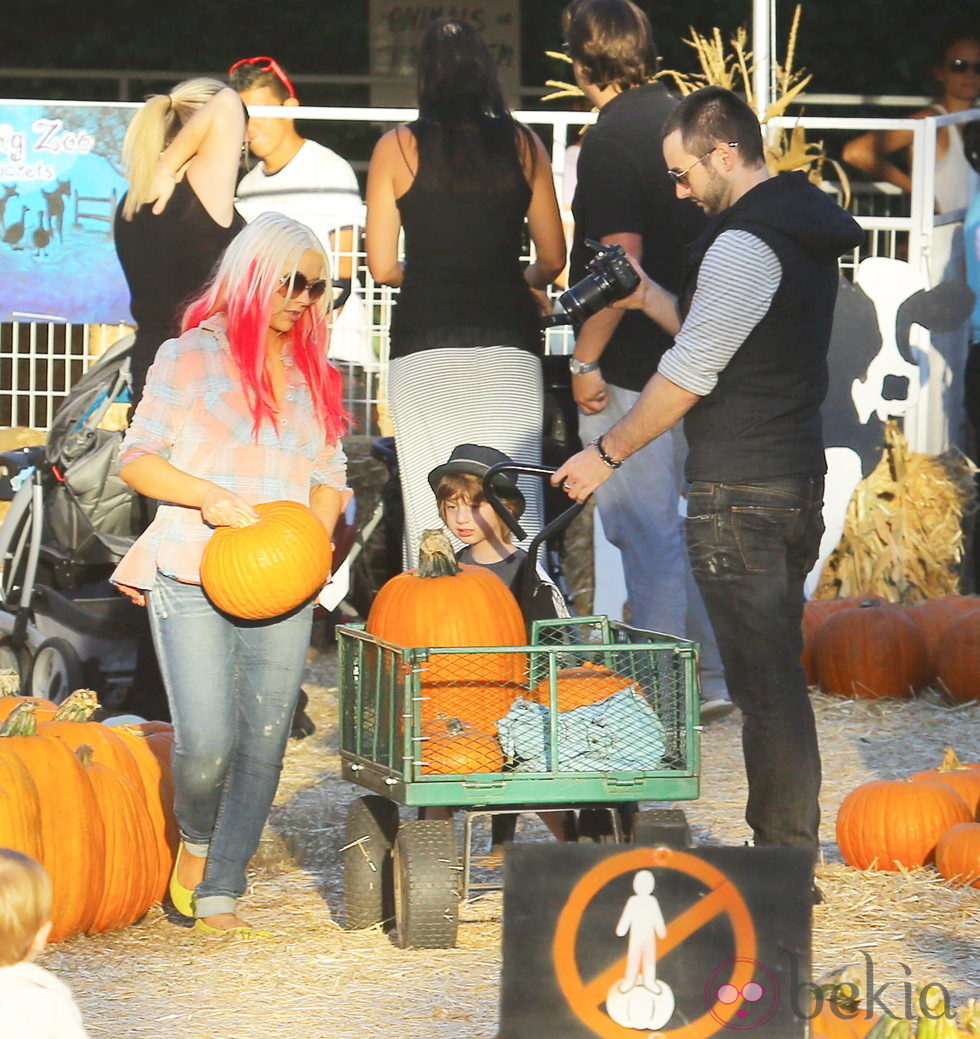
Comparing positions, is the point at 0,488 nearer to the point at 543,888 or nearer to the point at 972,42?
the point at 543,888

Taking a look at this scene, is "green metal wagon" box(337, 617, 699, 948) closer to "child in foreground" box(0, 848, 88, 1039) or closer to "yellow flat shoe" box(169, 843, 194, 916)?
"yellow flat shoe" box(169, 843, 194, 916)

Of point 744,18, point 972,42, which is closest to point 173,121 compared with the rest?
point 972,42

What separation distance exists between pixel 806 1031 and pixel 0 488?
5.00 m

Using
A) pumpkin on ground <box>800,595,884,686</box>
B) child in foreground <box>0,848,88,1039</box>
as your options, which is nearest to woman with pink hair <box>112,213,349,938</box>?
child in foreground <box>0,848,88,1039</box>

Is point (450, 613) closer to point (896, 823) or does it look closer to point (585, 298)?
point (585, 298)

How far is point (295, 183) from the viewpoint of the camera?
909 centimetres

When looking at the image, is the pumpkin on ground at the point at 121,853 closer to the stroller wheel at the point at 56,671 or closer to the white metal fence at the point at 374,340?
the stroller wheel at the point at 56,671

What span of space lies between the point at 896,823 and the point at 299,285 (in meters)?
2.22

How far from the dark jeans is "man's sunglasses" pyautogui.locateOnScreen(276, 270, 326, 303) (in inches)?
40.7

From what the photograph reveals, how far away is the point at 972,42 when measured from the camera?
10078 mm

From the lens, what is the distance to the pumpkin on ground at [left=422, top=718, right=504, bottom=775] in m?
4.30

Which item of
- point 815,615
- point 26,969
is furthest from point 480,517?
point 815,615

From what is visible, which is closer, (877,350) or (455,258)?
(455,258)

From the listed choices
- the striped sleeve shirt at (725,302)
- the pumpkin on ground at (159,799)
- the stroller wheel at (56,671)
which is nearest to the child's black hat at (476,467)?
the striped sleeve shirt at (725,302)
